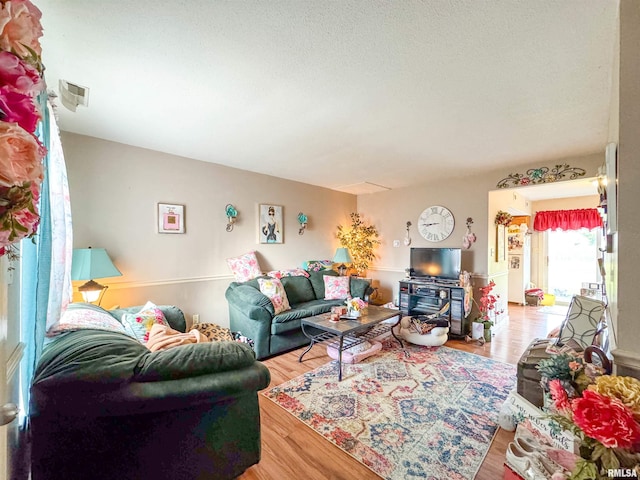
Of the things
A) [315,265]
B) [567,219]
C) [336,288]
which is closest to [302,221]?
[315,265]

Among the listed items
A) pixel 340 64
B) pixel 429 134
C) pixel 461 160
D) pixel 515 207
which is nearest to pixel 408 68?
pixel 340 64

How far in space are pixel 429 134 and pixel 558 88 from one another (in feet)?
3.13

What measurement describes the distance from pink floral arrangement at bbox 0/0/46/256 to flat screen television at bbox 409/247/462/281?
14.1 feet

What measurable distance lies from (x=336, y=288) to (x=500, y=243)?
2.92 metres

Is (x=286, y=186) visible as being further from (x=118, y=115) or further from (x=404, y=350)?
(x=404, y=350)

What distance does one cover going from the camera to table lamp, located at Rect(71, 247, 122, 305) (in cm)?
232

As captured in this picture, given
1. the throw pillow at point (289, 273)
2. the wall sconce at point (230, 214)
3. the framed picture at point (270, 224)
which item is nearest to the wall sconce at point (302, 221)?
the framed picture at point (270, 224)

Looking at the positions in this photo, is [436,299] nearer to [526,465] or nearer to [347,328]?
[347,328]

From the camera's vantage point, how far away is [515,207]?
5.25m

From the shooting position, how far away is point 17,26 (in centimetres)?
54

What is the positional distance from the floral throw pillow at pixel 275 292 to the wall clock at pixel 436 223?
2.76 metres

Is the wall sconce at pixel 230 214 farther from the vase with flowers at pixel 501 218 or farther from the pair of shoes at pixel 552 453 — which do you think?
the vase with flowers at pixel 501 218

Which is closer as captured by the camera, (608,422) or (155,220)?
(608,422)

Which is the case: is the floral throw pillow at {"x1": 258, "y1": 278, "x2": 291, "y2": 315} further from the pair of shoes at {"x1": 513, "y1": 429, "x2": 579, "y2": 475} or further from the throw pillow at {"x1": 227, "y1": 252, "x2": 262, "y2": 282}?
the pair of shoes at {"x1": 513, "y1": 429, "x2": 579, "y2": 475}
